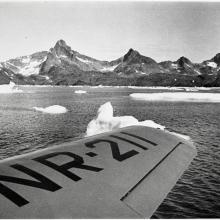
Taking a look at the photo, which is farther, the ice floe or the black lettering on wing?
the ice floe

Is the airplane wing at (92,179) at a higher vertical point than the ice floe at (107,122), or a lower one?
higher

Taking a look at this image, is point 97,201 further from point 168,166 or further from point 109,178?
point 168,166

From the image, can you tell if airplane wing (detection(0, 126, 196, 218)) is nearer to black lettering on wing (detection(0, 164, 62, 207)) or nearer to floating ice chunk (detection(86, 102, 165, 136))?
black lettering on wing (detection(0, 164, 62, 207))

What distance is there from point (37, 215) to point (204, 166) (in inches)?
691

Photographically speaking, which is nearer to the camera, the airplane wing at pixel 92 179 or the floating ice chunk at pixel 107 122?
the airplane wing at pixel 92 179

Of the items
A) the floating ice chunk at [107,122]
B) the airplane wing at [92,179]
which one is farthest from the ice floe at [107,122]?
the airplane wing at [92,179]

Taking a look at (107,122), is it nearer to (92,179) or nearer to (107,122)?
(107,122)

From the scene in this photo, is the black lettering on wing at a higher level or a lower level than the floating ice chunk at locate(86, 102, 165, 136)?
higher

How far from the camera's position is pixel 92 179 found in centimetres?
492

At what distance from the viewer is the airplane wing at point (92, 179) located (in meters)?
3.99

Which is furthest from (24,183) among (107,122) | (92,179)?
(107,122)

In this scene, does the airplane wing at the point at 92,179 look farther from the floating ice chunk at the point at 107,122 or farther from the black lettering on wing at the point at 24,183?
the floating ice chunk at the point at 107,122

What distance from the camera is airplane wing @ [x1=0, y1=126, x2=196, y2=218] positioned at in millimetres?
3986

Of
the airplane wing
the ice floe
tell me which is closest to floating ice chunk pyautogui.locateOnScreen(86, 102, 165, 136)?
the ice floe
